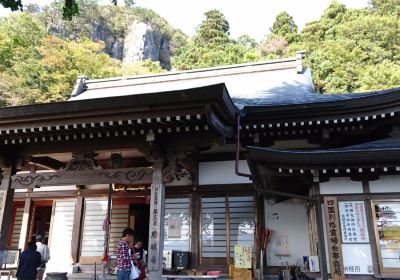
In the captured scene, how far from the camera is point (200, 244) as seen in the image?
29.0 ft

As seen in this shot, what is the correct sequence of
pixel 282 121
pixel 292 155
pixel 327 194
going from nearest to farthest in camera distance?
pixel 292 155 → pixel 327 194 → pixel 282 121

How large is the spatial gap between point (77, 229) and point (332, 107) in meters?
7.97

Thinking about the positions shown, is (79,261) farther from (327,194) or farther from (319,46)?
(319,46)

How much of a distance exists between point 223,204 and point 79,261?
4.71 meters

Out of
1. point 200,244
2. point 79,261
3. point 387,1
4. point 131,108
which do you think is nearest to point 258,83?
point 200,244

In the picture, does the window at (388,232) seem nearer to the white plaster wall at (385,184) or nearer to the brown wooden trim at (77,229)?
the white plaster wall at (385,184)

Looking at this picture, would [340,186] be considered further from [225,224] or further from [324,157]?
[225,224]

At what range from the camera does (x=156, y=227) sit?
674 cm

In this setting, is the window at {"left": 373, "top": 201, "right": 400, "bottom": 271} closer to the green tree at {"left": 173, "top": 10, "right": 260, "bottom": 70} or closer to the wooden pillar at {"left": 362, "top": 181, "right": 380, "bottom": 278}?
the wooden pillar at {"left": 362, "top": 181, "right": 380, "bottom": 278}

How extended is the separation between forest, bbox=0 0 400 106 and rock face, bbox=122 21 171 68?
5431 mm

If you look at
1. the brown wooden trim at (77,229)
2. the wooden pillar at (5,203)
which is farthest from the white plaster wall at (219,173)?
the wooden pillar at (5,203)


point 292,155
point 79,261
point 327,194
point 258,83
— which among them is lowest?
point 79,261

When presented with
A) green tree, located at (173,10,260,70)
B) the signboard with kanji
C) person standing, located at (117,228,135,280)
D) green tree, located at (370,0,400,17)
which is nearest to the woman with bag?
person standing, located at (117,228,135,280)

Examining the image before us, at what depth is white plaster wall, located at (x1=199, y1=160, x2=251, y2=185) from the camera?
8.89 meters
